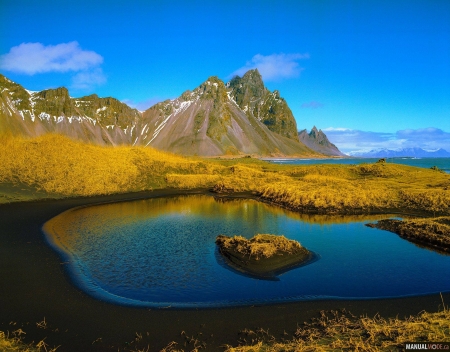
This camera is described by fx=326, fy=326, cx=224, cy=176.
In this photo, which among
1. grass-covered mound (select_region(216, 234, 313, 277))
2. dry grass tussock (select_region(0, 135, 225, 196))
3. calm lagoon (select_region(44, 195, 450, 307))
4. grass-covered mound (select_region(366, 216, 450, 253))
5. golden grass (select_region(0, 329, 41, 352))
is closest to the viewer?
golden grass (select_region(0, 329, 41, 352))

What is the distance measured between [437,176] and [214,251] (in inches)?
1800

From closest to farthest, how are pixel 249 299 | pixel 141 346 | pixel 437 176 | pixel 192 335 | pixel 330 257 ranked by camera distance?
pixel 141 346
pixel 192 335
pixel 249 299
pixel 330 257
pixel 437 176

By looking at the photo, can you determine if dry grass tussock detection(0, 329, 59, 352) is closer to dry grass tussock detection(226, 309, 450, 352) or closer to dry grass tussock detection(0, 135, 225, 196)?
dry grass tussock detection(226, 309, 450, 352)

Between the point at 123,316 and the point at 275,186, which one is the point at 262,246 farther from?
the point at 275,186

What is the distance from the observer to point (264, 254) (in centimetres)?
1841

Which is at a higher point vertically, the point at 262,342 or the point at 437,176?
the point at 437,176

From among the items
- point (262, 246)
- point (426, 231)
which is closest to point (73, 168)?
point (262, 246)

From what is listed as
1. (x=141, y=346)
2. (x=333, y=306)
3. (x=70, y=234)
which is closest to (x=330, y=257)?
(x=333, y=306)

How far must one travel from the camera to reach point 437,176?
5100 centimetres

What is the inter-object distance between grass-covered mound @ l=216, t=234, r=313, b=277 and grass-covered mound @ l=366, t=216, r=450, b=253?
30.5ft

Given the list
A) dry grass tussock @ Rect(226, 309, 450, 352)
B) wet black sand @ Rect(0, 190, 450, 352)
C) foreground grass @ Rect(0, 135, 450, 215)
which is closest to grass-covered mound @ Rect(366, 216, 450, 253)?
foreground grass @ Rect(0, 135, 450, 215)

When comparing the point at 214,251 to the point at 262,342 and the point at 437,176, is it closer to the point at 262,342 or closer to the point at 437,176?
the point at 262,342

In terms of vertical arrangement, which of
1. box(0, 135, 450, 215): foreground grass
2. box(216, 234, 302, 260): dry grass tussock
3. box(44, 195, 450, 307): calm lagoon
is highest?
box(0, 135, 450, 215): foreground grass

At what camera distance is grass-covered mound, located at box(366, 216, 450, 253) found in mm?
21922
